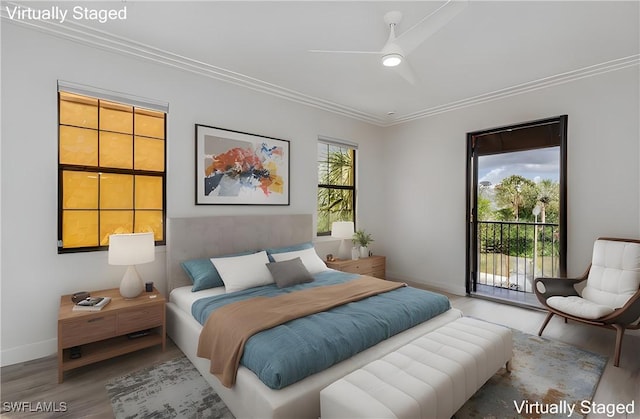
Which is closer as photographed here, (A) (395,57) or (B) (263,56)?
(A) (395,57)

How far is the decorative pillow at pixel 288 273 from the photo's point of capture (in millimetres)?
3064

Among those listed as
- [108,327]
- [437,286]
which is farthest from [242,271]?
[437,286]

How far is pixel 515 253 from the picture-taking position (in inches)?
189

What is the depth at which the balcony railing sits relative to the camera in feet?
14.6

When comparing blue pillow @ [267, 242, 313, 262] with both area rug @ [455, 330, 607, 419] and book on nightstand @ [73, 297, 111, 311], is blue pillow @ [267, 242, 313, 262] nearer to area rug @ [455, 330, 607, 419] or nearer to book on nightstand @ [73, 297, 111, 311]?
book on nightstand @ [73, 297, 111, 311]

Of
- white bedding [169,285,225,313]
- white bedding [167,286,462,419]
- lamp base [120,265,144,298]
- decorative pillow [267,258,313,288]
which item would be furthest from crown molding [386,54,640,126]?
lamp base [120,265,144,298]

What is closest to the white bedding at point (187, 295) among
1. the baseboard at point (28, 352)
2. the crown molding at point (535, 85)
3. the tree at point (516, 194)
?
the baseboard at point (28, 352)

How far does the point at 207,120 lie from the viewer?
349 centimetres

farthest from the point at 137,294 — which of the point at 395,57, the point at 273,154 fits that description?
the point at 395,57

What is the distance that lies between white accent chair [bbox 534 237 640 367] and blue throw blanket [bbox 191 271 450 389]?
1.24 metres

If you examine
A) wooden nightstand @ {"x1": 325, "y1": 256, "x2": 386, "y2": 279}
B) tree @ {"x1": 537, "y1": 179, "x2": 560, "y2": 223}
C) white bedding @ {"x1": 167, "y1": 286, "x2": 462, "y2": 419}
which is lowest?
white bedding @ {"x1": 167, "y1": 286, "x2": 462, "y2": 419}

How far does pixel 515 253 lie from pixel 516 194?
0.99m

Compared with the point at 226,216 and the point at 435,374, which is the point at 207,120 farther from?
the point at 435,374

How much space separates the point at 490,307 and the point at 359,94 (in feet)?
10.9
